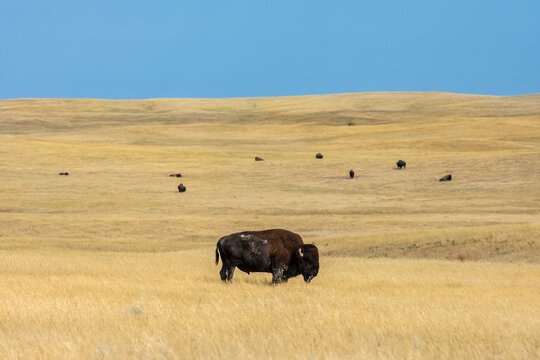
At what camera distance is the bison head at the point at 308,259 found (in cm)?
1395

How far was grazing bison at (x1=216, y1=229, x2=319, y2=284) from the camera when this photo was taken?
1406 cm

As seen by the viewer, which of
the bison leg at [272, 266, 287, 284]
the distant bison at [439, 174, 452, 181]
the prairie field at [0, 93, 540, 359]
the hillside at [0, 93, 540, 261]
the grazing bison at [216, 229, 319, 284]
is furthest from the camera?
the distant bison at [439, 174, 452, 181]

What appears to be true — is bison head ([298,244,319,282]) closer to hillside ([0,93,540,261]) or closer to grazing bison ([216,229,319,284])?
grazing bison ([216,229,319,284])

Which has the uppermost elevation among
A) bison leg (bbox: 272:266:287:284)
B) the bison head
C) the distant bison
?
the bison head

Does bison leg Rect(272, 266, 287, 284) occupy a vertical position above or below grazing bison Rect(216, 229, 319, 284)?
below

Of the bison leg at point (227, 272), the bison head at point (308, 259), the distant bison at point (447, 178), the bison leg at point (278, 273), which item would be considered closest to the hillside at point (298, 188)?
the distant bison at point (447, 178)

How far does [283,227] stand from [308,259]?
19089mm

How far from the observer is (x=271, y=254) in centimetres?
1413

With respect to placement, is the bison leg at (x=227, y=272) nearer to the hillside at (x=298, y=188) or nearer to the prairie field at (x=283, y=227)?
the prairie field at (x=283, y=227)

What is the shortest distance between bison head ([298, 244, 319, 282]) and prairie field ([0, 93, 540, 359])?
36 cm

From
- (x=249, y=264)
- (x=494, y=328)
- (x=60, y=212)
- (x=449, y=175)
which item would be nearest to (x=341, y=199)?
(x=449, y=175)

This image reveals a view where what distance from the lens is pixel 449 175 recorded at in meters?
51.2

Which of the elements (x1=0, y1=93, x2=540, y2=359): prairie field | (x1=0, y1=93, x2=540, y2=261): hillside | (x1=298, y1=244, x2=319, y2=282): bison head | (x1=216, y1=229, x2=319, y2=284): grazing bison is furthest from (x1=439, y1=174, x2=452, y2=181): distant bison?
(x1=298, y1=244, x2=319, y2=282): bison head

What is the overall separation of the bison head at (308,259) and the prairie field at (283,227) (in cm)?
36
